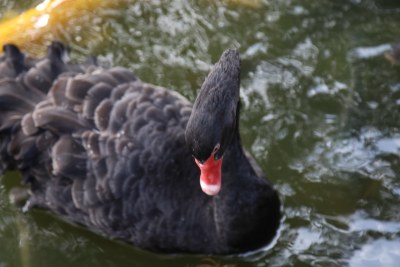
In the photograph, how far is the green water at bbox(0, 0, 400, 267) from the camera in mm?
3850

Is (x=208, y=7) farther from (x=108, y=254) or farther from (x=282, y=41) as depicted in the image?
(x=108, y=254)

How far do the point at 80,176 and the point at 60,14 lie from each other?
5.94 feet

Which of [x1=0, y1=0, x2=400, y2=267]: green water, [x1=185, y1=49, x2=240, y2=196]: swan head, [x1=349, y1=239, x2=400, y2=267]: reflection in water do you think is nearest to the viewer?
[x1=185, y1=49, x2=240, y2=196]: swan head

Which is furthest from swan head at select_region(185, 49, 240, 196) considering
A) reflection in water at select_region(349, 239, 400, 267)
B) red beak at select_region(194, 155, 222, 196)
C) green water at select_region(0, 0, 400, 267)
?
reflection in water at select_region(349, 239, 400, 267)

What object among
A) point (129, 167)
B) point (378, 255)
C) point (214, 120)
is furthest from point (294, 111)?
point (214, 120)

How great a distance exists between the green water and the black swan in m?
0.21

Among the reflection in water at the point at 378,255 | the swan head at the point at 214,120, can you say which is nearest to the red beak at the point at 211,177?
the swan head at the point at 214,120

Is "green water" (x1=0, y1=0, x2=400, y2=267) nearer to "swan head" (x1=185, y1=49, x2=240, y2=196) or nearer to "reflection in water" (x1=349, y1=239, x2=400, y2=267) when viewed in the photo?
"reflection in water" (x1=349, y1=239, x2=400, y2=267)

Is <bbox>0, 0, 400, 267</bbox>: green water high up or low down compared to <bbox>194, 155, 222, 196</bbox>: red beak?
down

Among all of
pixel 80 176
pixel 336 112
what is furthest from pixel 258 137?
pixel 80 176

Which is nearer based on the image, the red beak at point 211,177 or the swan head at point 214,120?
the swan head at point 214,120

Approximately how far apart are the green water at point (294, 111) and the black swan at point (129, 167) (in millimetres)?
214

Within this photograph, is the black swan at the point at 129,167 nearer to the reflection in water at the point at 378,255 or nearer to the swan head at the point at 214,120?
the swan head at the point at 214,120

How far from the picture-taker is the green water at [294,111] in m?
3.85
